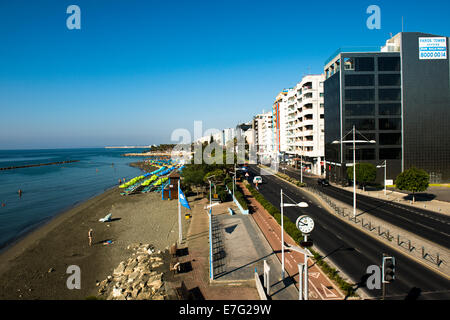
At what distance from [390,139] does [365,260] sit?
42017mm

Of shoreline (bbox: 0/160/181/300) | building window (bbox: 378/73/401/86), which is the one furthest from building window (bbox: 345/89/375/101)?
shoreline (bbox: 0/160/181/300)

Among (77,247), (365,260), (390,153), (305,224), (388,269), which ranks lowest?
(77,247)

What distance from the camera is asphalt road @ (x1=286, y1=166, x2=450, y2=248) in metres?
25.2

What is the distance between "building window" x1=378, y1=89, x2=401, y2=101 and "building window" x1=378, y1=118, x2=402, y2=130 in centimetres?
404

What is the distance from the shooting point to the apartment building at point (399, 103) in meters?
52.7

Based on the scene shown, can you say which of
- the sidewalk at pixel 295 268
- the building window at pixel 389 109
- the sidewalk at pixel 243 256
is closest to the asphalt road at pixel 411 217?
the sidewalk at pixel 295 268

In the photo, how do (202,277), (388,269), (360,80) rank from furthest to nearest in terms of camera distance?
(360,80)
(202,277)
(388,269)

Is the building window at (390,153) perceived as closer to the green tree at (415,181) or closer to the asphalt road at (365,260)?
the green tree at (415,181)

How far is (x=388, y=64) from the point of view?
176 ft

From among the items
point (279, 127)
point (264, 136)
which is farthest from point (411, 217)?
point (264, 136)

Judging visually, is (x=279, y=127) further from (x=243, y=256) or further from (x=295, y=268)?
(x=295, y=268)

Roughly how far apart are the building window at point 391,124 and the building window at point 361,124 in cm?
166

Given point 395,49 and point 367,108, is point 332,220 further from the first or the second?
point 395,49

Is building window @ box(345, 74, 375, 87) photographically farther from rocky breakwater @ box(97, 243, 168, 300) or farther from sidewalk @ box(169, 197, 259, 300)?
rocky breakwater @ box(97, 243, 168, 300)
